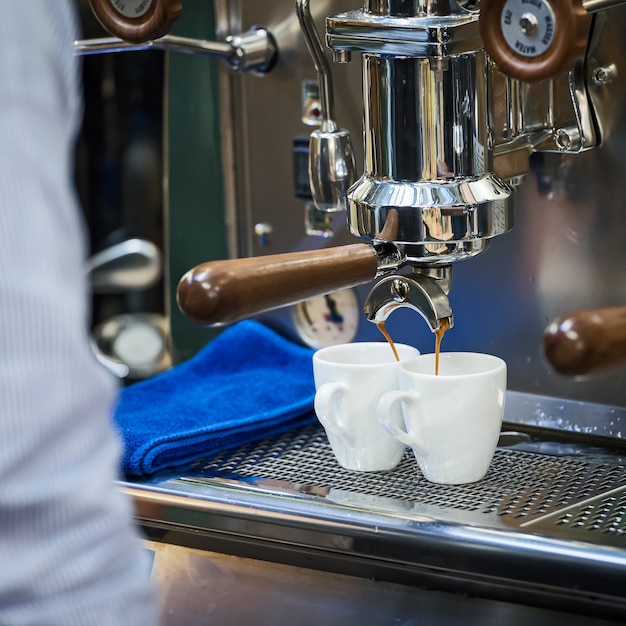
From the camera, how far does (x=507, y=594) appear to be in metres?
0.50

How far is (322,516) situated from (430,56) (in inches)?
8.7

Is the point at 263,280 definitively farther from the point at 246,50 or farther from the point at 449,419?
the point at 246,50

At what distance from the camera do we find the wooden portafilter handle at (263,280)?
0.46 m

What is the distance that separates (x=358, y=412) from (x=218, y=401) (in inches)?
5.2

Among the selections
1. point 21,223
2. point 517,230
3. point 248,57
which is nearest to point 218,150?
point 248,57

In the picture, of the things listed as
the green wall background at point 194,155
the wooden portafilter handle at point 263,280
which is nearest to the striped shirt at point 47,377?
the wooden portafilter handle at point 263,280

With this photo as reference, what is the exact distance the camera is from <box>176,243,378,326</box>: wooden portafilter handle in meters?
0.46

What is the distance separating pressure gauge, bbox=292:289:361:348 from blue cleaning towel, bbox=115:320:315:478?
0.04 ft

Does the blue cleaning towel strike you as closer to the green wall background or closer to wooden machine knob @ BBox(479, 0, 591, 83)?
the green wall background

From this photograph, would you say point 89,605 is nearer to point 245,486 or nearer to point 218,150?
point 245,486

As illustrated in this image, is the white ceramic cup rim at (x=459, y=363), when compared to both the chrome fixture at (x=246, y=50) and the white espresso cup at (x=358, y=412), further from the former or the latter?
the chrome fixture at (x=246, y=50)

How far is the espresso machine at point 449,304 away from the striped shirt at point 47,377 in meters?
0.16

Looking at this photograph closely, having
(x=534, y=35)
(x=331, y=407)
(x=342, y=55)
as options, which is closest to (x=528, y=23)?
(x=534, y=35)

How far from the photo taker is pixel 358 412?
59 centimetres
